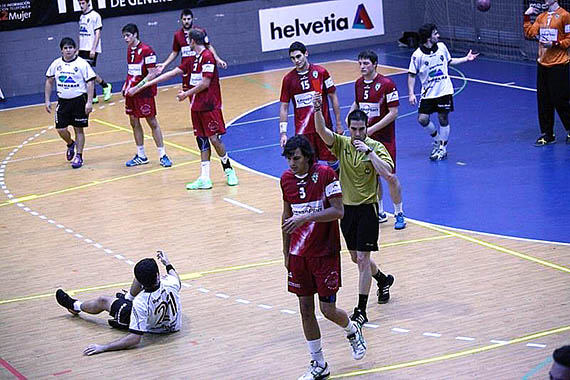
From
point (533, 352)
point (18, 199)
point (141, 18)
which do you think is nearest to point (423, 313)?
point (533, 352)

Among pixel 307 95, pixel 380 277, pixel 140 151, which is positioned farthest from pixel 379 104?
pixel 140 151

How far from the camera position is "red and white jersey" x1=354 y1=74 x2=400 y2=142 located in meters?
12.4

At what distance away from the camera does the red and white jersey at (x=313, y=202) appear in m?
8.34

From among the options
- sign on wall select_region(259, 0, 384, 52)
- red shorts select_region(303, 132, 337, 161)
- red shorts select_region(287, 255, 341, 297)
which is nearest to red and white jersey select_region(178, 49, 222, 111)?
red shorts select_region(303, 132, 337, 161)

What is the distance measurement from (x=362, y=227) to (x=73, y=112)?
8590 millimetres

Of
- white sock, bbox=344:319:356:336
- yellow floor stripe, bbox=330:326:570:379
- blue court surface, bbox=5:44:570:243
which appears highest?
white sock, bbox=344:319:356:336

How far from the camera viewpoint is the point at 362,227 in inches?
379

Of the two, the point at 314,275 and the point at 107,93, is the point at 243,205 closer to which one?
the point at 314,275

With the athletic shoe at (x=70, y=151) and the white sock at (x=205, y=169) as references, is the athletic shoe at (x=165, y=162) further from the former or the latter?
the athletic shoe at (x=70, y=151)

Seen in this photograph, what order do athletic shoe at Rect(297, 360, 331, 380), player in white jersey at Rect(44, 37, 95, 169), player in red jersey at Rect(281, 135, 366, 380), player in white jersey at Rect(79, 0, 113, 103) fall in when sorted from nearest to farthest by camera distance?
player in red jersey at Rect(281, 135, 366, 380)
athletic shoe at Rect(297, 360, 331, 380)
player in white jersey at Rect(44, 37, 95, 169)
player in white jersey at Rect(79, 0, 113, 103)

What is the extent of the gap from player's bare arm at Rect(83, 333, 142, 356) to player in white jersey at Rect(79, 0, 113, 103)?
13647 millimetres

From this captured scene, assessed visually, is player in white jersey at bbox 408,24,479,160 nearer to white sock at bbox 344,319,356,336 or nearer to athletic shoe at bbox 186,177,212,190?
athletic shoe at bbox 186,177,212,190

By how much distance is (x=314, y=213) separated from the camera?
8.23 meters

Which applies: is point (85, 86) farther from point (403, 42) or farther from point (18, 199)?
point (403, 42)
